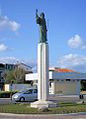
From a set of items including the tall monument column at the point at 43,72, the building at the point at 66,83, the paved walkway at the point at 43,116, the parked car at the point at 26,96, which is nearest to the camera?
the paved walkway at the point at 43,116

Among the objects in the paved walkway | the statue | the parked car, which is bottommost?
the paved walkway

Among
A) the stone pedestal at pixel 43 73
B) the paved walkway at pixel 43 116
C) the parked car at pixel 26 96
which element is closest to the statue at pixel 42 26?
the stone pedestal at pixel 43 73

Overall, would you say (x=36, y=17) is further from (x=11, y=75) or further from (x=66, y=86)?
(x=11, y=75)

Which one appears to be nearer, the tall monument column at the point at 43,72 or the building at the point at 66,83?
the tall monument column at the point at 43,72

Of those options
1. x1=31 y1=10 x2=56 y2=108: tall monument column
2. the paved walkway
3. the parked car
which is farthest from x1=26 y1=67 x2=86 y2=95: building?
the paved walkway

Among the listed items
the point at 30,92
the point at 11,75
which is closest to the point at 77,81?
the point at 11,75

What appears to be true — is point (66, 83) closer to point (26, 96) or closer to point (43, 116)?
point (26, 96)

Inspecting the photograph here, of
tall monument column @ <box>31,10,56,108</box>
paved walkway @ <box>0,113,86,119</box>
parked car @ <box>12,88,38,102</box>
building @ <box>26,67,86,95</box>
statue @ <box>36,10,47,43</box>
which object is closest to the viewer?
paved walkway @ <box>0,113,86,119</box>

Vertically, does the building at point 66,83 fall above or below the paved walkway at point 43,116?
above

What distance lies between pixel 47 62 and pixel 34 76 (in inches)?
1857

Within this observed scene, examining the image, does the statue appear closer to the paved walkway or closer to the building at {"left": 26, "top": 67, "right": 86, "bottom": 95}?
the paved walkway

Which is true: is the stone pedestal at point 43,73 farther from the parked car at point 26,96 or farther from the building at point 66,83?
the building at point 66,83

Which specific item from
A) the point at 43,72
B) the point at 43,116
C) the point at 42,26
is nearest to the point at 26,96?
→ the point at 43,72

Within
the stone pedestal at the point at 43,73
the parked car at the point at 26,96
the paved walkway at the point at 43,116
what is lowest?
the paved walkway at the point at 43,116
